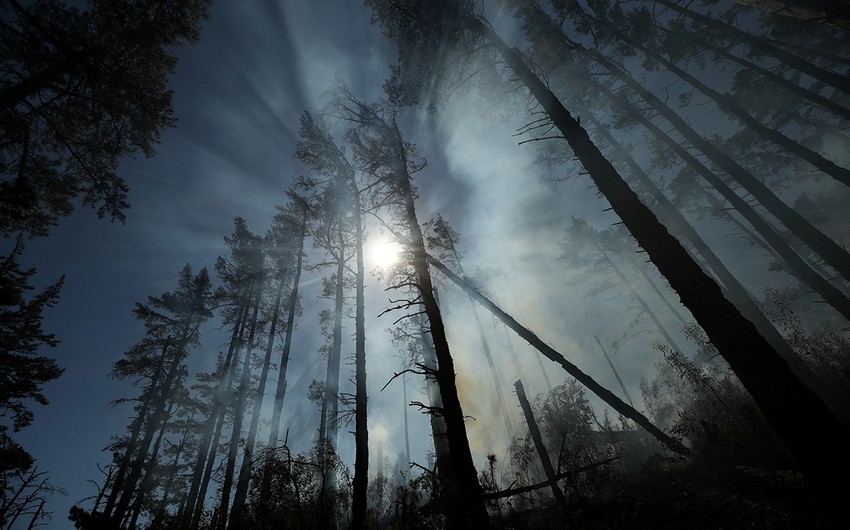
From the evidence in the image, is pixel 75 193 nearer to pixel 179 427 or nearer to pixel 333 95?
pixel 333 95

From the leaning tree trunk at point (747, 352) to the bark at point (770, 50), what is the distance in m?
11.8

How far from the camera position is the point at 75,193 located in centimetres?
956

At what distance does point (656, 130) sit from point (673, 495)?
46.9 feet

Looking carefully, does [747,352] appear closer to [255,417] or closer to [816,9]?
[816,9]

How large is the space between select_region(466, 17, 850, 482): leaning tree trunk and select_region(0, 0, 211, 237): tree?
12275mm

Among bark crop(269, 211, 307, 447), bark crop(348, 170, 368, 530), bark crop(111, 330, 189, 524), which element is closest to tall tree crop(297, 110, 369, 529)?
bark crop(348, 170, 368, 530)

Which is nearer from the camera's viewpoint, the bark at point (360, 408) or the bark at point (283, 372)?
the bark at point (360, 408)

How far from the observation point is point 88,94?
8.49 m

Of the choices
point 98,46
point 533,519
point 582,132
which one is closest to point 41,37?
point 98,46

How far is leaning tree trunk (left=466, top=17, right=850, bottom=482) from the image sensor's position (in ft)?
9.44

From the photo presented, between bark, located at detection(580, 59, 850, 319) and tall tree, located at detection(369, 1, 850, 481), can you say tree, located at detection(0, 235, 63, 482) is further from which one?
bark, located at detection(580, 59, 850, 319)

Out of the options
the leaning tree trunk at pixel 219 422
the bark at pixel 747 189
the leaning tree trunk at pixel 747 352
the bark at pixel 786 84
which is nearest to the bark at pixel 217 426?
the leaning tree trunk at pixel 219 422

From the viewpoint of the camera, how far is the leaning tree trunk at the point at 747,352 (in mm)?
2877

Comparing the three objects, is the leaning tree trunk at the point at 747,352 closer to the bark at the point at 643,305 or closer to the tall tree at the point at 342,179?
the tall tree at the point at 342,179
